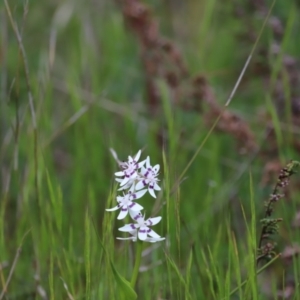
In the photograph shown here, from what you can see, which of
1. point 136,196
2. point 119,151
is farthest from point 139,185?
point 119,151

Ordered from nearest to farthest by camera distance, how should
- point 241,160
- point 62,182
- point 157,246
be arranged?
point 157,246 < point 241,160 < point 62,182

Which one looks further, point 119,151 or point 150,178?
point 119,151

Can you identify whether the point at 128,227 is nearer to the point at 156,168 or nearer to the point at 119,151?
the point at 156,168

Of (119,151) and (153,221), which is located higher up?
(119,151)

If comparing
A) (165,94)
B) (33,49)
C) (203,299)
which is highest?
(33,49)

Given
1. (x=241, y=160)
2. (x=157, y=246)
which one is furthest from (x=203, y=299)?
(x=241, y=160)

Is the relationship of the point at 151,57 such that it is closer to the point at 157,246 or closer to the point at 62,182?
the point at 62,182

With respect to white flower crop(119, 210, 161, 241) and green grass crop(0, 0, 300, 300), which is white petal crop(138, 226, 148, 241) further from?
green grass crop(0, 0, 300, 300)

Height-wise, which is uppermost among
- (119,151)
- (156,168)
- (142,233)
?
(119,151)
